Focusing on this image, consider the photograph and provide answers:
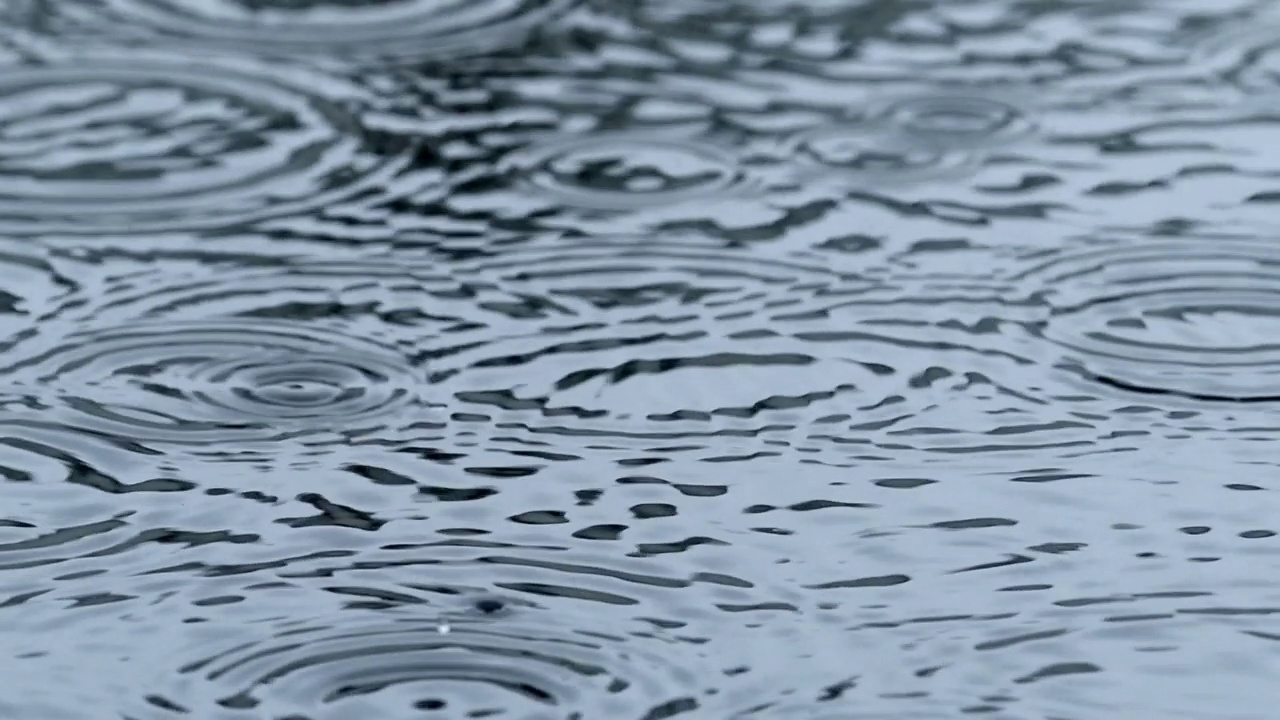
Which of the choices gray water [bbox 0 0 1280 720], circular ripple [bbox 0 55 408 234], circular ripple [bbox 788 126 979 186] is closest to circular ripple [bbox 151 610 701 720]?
gray water [bbox 0 0 1280 720]

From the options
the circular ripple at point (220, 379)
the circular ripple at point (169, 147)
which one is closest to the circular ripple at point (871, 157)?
the circular ripple at point (169, 147)

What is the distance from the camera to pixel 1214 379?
1.61 m

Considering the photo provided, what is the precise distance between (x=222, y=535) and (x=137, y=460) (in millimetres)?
118

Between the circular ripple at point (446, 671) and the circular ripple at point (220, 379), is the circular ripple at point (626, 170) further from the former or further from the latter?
the circular ripple at point (446, 671)

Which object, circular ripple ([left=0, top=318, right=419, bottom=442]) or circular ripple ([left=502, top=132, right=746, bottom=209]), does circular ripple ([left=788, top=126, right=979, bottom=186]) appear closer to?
circular ripple ([left=502, top=132, right=746, bottom=209])

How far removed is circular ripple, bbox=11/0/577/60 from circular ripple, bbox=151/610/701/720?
1.01 meters

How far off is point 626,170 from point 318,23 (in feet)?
1.62

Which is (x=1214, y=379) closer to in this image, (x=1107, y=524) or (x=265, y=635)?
(x=1107, y=524)

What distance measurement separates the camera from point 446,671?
1.25 m

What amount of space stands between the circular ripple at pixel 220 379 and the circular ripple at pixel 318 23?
2.00 ft

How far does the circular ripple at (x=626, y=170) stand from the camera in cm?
188

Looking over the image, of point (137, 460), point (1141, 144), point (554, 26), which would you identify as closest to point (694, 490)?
point (137, 460)

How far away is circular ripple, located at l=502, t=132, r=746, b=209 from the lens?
1.88 meters

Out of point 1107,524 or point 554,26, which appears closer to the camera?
point 1107,524
